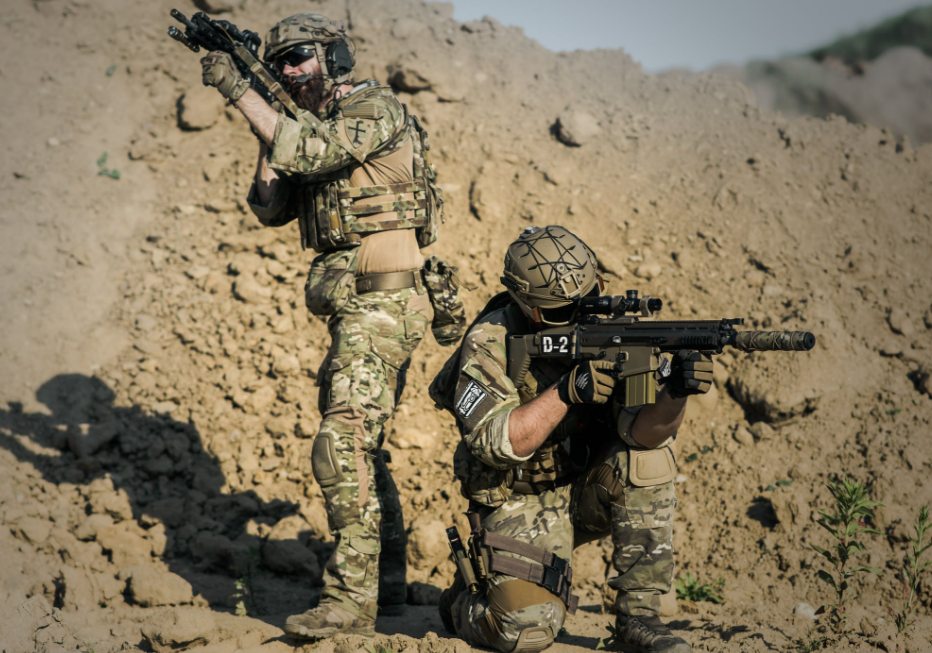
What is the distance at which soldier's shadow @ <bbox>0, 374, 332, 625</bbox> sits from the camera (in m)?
5.23

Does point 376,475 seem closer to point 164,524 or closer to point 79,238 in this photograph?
point 164,524

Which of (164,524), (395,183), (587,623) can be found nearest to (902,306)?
(587,623)

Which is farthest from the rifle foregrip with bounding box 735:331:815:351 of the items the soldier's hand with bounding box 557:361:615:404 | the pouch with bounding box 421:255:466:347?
the pouch with bounding box 421:255:466:347

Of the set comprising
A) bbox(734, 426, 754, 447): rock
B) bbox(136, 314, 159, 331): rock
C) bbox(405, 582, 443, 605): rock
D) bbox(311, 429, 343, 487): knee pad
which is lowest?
bbox(405, 582, 443, 605): rock

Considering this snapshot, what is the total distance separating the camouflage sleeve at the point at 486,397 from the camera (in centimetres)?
359

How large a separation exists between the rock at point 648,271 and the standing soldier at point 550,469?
307 cm

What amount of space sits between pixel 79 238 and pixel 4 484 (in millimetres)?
2875

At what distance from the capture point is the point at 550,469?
390 centimetres

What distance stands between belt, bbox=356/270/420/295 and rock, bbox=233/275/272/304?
2.87 metres

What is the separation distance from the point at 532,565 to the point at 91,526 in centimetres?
316

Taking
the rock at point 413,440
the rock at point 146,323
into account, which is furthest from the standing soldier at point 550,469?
the rock at point 146,323

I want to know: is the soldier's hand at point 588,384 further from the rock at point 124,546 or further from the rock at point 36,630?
the rock at point 124,546

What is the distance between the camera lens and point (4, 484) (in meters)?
5.55

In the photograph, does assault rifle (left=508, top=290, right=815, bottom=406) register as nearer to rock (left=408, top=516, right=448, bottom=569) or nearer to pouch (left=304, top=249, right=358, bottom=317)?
pouch (left=304, top=249, right=358, bottom=317)
